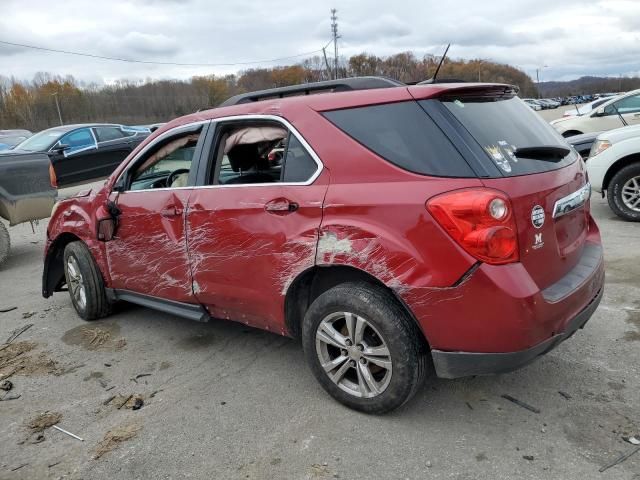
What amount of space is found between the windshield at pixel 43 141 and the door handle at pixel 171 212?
1033 cm

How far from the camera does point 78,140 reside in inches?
512

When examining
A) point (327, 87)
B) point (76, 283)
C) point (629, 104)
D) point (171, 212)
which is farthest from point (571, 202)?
point (629, 104)

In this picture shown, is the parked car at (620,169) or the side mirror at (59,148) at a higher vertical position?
the side mirror at (59,148)

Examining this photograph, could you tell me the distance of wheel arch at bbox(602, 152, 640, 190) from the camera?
695 cm

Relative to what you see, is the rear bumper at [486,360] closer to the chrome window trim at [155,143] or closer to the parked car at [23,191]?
the chrome window trim at [155,143]

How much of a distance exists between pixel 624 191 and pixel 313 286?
558 cm

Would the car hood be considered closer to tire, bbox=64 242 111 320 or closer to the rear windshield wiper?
the rear windshield wiper

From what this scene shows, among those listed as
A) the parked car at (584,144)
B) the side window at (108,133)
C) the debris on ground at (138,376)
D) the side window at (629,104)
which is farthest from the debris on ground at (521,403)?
the side window at (108,133)

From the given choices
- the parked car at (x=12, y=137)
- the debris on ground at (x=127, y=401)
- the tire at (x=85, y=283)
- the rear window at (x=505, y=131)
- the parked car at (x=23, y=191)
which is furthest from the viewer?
the parked car at (x=12, y=137)

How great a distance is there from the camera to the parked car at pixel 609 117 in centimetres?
1117

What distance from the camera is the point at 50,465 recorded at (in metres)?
2.68

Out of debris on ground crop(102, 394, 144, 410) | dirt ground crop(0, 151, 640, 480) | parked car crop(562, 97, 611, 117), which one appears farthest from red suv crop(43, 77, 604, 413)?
parked car crop(562, 97, 611, 117)

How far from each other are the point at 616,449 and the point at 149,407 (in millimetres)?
2445

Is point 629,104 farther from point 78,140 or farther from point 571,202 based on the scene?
point 78,140
